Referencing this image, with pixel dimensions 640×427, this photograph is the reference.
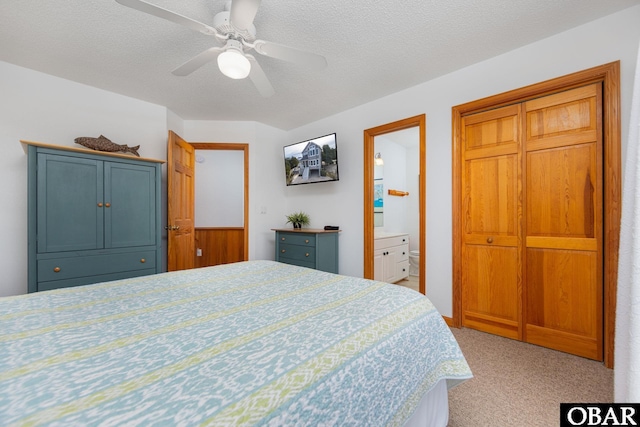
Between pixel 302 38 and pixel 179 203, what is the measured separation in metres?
2.30

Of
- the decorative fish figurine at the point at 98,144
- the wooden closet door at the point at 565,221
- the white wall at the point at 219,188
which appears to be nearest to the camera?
the wooden closet door at the point at 565,221

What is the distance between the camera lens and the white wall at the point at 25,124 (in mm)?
2424

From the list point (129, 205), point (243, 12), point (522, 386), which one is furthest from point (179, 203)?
point (522, 386)

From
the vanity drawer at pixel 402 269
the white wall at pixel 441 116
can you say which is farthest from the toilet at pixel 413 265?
the white wall at pixel 441 116

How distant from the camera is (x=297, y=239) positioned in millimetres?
3434

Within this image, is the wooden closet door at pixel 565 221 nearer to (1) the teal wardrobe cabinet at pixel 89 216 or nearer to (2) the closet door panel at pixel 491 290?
(2) the closet door panel at pixel 491 290

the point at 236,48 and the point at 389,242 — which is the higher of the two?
the point at 236,48

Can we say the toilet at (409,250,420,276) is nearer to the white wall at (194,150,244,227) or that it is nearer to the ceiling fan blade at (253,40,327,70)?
the white wall at (194,150,244,227)

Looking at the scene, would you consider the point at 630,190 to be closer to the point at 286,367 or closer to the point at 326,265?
the point at 286,367

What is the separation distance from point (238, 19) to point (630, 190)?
1.81 metres

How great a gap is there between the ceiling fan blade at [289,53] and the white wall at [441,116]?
4.76ft

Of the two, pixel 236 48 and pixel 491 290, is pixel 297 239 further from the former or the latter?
pixel 236 48

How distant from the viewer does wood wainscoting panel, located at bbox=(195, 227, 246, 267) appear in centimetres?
473

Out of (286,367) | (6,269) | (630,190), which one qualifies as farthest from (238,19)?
(6,269)
